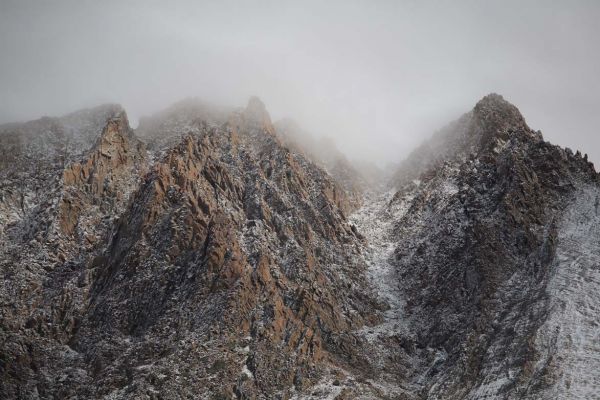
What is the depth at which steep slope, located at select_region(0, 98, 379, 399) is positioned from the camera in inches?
3440

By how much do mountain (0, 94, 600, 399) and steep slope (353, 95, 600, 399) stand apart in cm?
29

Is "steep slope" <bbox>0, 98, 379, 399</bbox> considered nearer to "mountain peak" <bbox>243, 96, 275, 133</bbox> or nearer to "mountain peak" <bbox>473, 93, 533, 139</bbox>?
"mountain peak" <bbox>243, 96, 275, 133</bbox>

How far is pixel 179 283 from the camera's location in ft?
321

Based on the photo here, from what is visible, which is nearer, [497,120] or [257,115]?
[497,120]

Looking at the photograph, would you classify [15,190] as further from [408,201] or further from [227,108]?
[408,201]

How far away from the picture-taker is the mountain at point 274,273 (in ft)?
285

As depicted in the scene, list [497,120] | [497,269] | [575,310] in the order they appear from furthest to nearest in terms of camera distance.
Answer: [497,120]
[497,269]
[575,310]

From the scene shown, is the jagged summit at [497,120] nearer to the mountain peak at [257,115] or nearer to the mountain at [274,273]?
the mountain at [274,273]

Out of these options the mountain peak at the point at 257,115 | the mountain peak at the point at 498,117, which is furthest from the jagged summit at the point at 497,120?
the mountain peak at the point at 257,115

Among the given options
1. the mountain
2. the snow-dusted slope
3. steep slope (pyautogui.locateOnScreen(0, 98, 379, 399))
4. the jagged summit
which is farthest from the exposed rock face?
the snow-dusted slope

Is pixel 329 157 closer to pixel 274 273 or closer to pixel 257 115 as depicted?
pixel 257 115

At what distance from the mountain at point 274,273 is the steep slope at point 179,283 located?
0.92ft

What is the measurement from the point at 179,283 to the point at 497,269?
1820 inches

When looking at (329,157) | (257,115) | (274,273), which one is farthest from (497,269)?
(329,157)
